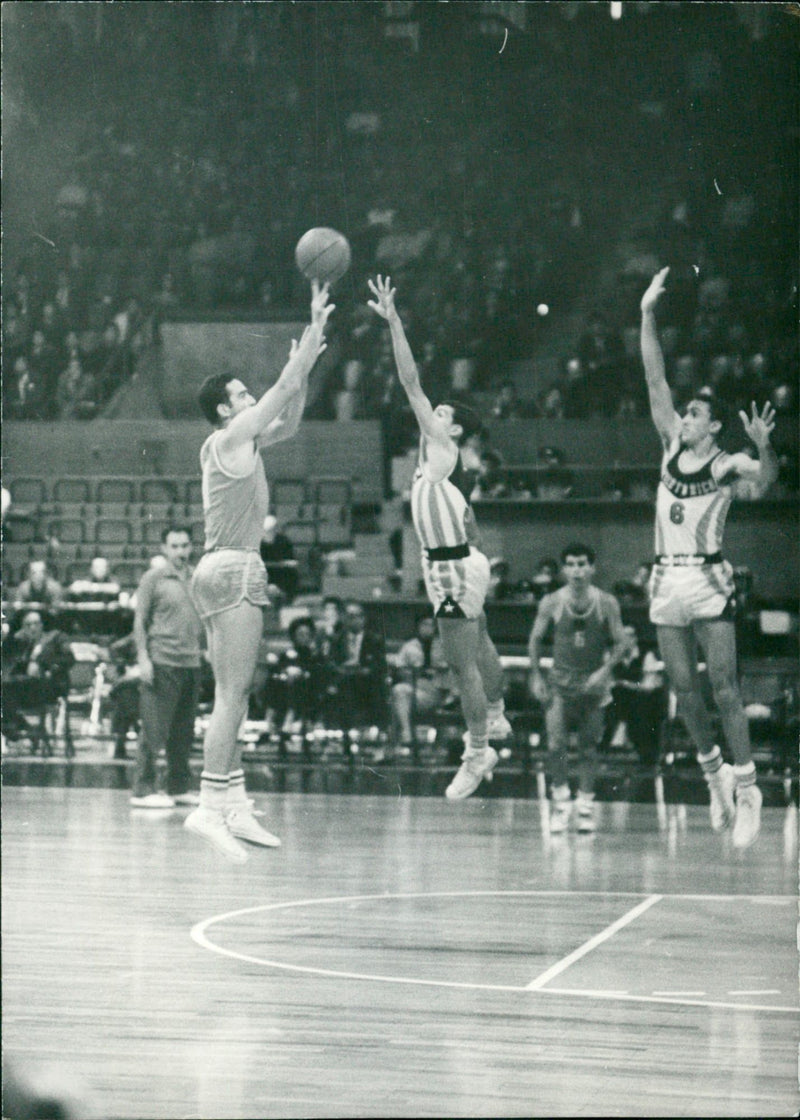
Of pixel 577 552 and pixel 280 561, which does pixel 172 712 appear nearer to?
pixel 280 561

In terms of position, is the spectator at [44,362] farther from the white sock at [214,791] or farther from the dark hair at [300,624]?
the white sock at [214,791]

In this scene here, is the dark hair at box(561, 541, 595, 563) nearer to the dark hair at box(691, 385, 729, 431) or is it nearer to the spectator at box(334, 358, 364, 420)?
the dark hair at box(691, 385, 729, 431)

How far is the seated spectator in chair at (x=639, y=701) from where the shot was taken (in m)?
11.1

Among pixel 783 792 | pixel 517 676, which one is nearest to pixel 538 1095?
pixel 517 676

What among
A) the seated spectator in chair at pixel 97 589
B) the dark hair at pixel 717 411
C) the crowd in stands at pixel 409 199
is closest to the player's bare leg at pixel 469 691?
the dark hair at pixel 717 411

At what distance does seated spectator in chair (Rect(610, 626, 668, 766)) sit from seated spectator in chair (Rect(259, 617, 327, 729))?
184 centimetres

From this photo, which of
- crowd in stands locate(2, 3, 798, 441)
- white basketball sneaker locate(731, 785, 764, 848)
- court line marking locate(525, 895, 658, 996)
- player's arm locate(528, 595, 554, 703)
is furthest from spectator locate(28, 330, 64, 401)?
white basketball sneaker locate(731, 785, 764, 848)

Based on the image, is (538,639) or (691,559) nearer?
(691,559)

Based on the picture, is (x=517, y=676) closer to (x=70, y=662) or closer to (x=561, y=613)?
(x=561, y=613)

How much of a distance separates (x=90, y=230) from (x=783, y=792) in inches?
287

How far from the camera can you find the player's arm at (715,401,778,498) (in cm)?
614

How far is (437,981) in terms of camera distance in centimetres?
785

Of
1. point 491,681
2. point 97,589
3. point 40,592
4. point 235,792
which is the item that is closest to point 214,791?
point 235,792

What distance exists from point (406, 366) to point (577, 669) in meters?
5.00
